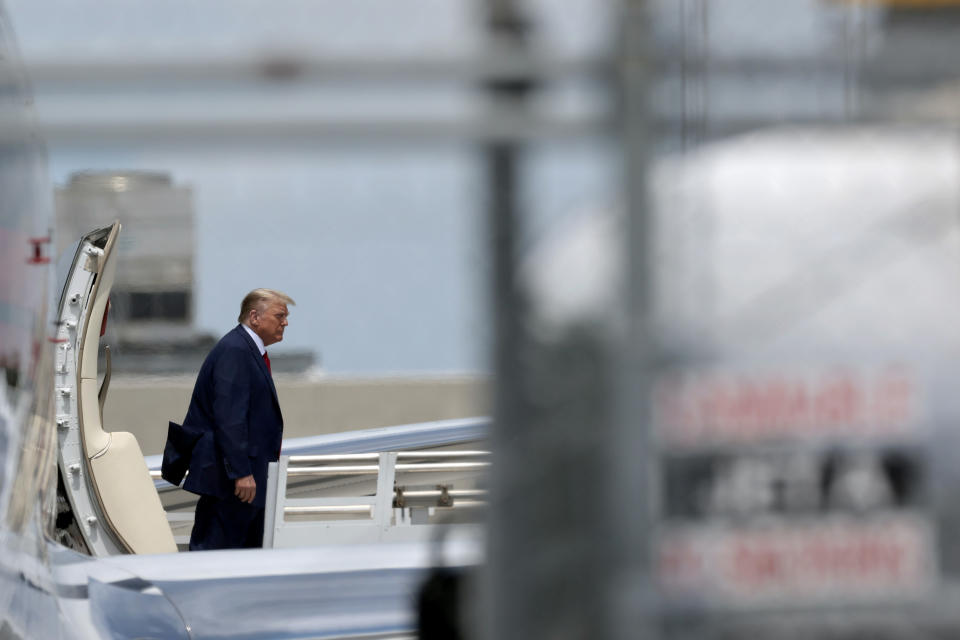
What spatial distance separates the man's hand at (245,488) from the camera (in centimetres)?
442

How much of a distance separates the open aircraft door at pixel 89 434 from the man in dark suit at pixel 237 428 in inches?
16.9

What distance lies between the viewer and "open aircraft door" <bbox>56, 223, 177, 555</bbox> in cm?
389

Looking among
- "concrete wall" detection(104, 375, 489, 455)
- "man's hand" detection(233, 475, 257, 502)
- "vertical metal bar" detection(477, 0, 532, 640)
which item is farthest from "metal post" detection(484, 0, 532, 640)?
"concrete wall" detection(104, 375, 489, 455)

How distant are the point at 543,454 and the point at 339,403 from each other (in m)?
12.0

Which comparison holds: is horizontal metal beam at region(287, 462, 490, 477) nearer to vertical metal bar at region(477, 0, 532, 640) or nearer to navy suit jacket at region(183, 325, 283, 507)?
navy suit jacket at region(183, 325, 283, 507)

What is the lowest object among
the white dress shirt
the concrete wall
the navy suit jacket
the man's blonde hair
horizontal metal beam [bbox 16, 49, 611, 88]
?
the concrete wall

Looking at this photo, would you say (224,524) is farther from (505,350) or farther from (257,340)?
(505,350)

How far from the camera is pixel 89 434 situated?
13.1ft

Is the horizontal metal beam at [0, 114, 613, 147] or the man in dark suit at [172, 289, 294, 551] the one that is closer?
the horizontal metal beam at [0, 114, 613, 147]

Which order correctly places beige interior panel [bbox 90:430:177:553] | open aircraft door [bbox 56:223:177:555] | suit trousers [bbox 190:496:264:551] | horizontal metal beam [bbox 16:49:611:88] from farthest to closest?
suit trousers [bbox 190:496:264:551] < beige interior panel [bbox 90:430:177:553] < open aircraft door [bbox 56:223:177:555] < horizontal metal beam [bbox 16:49:611:88]

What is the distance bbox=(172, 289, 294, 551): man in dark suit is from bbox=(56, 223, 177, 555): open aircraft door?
43 centimetres

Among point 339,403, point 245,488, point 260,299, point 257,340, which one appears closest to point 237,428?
point 245,488

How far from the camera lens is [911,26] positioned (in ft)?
5.15

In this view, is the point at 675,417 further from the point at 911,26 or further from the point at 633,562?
the point at 911,26
